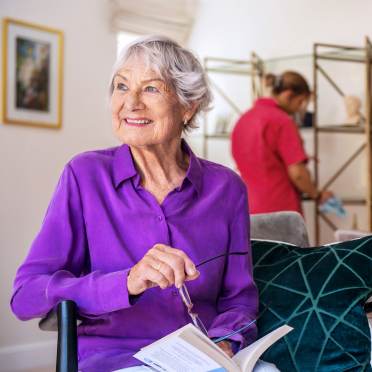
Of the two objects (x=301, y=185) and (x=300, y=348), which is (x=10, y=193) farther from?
(x=300, y=348)

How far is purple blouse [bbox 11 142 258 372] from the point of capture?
1273 mm

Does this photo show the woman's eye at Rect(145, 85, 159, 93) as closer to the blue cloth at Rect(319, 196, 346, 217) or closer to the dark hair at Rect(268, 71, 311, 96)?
the dark hair at Rect(268, 71, 311, 96)

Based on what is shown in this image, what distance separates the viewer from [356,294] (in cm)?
144

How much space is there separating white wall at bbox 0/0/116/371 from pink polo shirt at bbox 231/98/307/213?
880 millimetres

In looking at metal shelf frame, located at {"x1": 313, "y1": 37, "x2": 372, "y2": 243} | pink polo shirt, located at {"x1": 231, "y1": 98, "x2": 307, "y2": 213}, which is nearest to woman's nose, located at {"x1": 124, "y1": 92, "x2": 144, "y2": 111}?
pink polo shirt, located at {"x1": 231, "y1": 98, "x2": 307, "y2": 213}

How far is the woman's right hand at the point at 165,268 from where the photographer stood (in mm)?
1141

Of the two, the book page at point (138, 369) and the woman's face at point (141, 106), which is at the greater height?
the woman's face at point (141, 106)

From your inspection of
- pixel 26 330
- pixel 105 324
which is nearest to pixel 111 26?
pixel 26 330

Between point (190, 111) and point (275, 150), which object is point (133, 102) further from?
point (275, 150)

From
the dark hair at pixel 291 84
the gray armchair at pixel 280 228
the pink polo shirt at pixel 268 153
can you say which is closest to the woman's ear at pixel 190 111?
the gray armchair at pixel 280 228

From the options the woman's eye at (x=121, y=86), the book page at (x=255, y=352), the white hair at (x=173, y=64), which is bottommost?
the book page at (x=255, y=352)

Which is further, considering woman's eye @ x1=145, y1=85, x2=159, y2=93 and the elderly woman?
woman's eye @ x1=145, y1=85, x2=159, y2=93

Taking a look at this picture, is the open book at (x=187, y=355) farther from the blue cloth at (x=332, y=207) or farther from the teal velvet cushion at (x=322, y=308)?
the blue cloth at (x=332, y=207)

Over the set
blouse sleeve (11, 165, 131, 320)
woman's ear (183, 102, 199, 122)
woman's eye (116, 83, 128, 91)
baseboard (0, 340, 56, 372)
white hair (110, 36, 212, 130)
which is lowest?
baseboard (0, 340, 56, 372)
